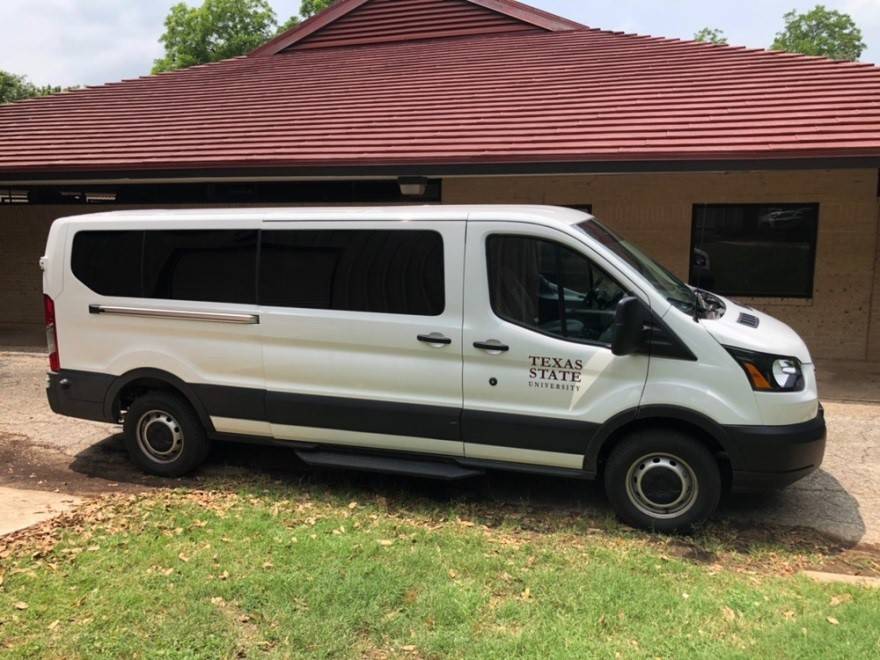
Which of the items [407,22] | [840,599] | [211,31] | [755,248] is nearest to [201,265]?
[840,599]

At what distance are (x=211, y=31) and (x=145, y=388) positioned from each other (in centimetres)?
4569

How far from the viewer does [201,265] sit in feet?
16.3

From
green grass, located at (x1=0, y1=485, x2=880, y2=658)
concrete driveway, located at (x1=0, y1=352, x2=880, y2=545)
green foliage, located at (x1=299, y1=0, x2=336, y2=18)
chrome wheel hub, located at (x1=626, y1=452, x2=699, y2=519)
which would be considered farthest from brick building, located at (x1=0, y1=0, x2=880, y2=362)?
green foliage, located at (x1=299, y1=0, x2=336, y2=18)

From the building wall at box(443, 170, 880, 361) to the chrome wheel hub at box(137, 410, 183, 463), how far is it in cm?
656

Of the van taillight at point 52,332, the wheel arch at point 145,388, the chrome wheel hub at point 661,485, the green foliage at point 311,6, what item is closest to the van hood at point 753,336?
the chrome wheel hub at point 661,485

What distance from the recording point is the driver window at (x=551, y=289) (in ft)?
13.8

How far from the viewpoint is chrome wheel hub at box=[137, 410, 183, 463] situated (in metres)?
5.19

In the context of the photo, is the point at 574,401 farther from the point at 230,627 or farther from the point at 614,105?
the point at 614,105

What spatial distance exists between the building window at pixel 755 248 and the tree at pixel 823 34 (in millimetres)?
53972

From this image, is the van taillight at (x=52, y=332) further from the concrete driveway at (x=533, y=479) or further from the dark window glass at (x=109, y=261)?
the concrete driveway at (x=533, y=479)

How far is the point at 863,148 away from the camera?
720cm

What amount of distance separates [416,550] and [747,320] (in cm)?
256

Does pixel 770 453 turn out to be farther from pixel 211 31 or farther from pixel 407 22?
pixel 211 31

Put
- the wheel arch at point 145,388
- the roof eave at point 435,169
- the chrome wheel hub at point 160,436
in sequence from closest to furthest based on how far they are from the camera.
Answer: the wheel arch at point 145,388 < the chrome wheel hub at point 160,436 < the roof eave at point 435,169
